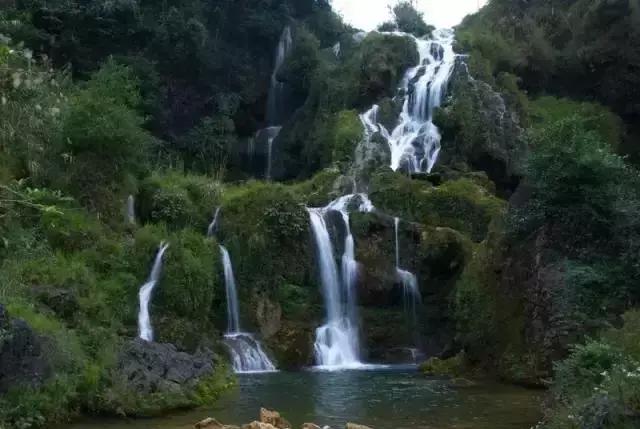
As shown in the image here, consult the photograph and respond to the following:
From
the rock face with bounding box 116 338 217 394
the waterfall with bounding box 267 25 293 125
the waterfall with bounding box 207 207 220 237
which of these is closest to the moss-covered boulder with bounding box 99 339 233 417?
the rock face with bounding box 116 338 217 394

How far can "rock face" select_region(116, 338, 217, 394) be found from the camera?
40.4 ft

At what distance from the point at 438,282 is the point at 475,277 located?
4.04 m

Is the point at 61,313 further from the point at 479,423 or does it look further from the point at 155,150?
the point at 155,150

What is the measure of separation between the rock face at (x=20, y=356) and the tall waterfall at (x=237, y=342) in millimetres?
7876

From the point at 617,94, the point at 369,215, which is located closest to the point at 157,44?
the point at 369,215

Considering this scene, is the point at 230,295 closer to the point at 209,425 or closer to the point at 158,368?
the point at 158,368

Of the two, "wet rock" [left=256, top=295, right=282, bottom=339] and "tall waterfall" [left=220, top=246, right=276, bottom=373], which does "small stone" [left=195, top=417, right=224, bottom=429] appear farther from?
"wet rock" [left=256, top=295, right=282, bottom=339]

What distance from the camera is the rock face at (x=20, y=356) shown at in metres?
10.2

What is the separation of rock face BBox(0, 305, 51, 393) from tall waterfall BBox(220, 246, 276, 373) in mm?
7876

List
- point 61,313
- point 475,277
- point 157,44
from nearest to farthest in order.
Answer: point 61,313, point 475,277, point 157,44

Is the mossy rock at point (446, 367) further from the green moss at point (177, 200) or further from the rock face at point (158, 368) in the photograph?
the green moss at point (177, 200)

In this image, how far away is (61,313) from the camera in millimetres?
13203

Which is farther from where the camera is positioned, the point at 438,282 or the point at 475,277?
the point at 438,282

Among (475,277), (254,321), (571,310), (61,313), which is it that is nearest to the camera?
(61,313)
